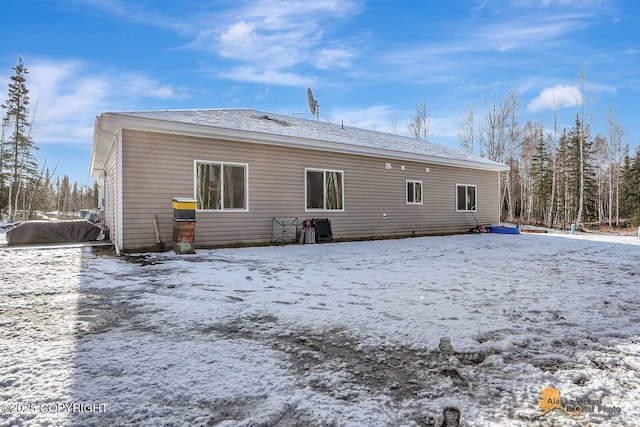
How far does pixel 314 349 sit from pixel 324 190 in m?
7.09

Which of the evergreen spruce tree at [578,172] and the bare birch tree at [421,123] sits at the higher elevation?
the bare birch tree at [421,123]

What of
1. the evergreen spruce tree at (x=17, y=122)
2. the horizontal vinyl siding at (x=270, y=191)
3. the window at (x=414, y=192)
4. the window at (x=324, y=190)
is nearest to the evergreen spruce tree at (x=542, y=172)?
the horizontal vinyl siding at (x=270, y=191)

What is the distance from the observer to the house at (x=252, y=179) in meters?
6.63

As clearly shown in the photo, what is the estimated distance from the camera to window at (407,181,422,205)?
10820 mm

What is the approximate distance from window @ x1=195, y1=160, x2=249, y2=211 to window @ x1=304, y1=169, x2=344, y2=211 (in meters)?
1.72

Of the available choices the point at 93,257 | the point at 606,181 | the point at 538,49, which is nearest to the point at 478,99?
the point at 538,49

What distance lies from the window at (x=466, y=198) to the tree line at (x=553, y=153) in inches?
401

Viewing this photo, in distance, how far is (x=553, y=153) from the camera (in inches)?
893

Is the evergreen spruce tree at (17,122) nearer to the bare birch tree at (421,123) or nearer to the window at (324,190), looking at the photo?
the window at (324,190)

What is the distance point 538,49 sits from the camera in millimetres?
15008

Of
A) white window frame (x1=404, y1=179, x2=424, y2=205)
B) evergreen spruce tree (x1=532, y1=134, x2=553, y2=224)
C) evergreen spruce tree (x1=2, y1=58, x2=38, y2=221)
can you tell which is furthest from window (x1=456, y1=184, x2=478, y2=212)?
evergreen spruce tree (x1=2, y1=58, x2=38, y2=221)

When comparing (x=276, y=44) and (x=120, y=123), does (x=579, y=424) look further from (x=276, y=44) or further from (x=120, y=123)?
(x=276, y=44)

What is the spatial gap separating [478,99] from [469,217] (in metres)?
14.8

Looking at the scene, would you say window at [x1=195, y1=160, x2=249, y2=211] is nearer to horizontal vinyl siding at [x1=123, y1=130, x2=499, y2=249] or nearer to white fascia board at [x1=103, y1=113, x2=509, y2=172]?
horizontal vinyl siding at [x1=123, y1=130, x2=499, y2=249]
